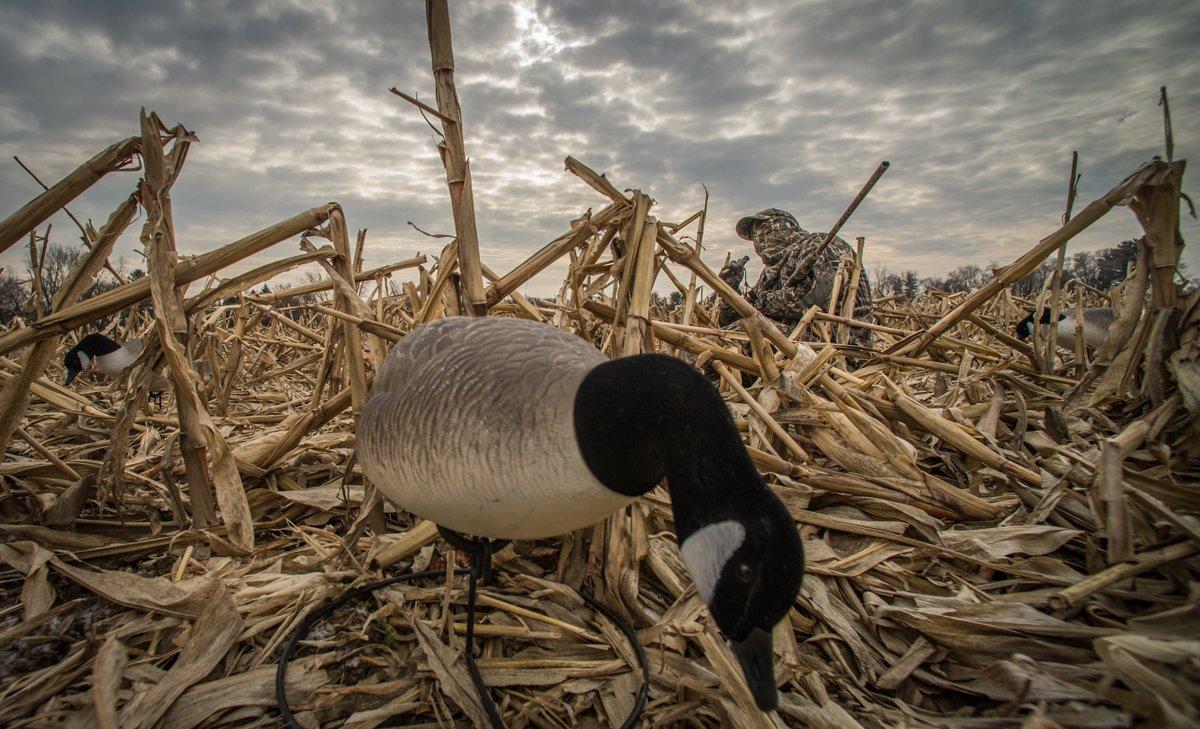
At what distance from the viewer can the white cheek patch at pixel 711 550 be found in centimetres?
139

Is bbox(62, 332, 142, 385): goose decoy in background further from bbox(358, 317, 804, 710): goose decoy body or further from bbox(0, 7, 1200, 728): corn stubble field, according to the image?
bbox(358, 317, 804, 710): goose decoy body

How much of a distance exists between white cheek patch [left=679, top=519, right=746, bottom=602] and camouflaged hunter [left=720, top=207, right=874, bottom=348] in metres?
6.67

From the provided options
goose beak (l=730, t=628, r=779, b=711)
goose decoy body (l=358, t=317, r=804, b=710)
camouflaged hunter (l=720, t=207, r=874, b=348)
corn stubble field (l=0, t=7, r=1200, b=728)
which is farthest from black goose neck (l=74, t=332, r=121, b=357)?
goose beak (l=730, t=628, r=779, b=711)

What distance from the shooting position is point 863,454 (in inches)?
125

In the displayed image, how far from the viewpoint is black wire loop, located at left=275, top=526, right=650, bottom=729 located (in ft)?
6.28

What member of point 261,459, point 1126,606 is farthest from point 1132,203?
point 261,459

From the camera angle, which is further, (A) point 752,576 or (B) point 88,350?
(B) point 88,350

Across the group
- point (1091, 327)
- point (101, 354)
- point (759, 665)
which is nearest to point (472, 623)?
point (759, 665)

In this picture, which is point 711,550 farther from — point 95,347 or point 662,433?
point 95,347

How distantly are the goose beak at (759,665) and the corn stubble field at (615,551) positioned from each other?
49 cm

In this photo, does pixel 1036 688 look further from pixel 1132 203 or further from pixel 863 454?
pixel 1132 203

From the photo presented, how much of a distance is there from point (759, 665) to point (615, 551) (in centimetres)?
106

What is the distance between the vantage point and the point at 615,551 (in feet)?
8.07

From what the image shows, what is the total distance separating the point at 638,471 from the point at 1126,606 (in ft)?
6.95
